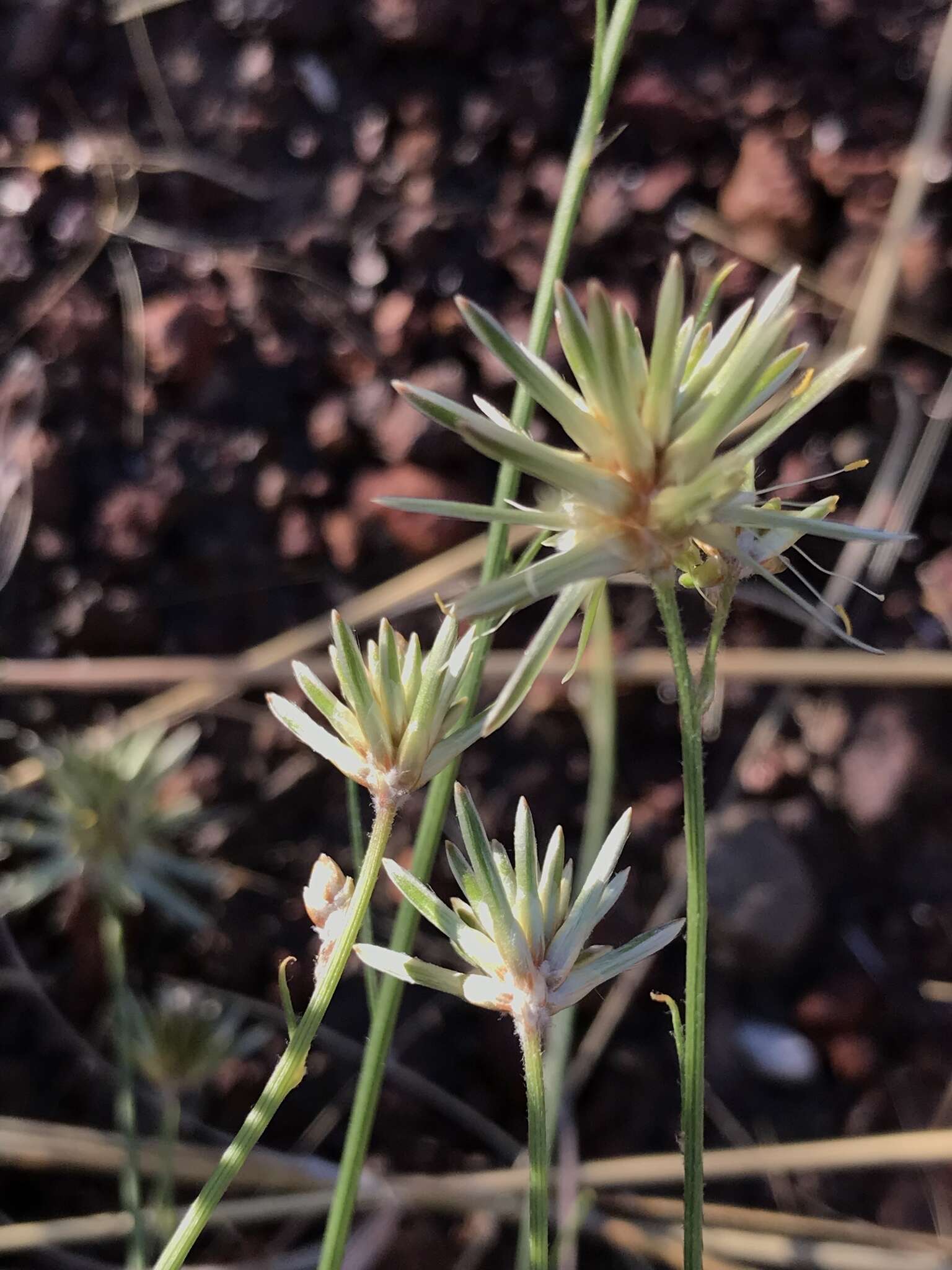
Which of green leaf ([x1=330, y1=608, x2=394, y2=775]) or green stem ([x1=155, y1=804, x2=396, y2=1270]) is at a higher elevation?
green leaf ([x1=330, y1=608, x2=394, y2=775])

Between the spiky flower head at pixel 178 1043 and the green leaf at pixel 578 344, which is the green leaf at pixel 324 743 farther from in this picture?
the spiky flower head at pixel 178 1043

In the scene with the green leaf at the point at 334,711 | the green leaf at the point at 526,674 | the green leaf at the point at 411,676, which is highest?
the green leaf at the point at 411,676

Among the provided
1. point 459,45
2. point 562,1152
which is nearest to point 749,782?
point 562,1152

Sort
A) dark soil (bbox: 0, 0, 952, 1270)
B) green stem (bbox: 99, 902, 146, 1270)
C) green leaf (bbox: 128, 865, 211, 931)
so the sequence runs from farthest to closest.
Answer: dark soil (bbox: 0, 0, 952, 1270) < green leaf (bbox: 128, 865, 211, 931) < green stem (bbox: 99, 902, 146, 1270)

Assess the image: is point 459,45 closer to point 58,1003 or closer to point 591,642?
point 591,642

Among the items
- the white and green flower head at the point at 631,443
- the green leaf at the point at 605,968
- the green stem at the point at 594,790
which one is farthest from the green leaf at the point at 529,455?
the green stem at the point at 594,790

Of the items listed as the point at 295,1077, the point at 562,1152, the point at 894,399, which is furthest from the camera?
the point at 894,399

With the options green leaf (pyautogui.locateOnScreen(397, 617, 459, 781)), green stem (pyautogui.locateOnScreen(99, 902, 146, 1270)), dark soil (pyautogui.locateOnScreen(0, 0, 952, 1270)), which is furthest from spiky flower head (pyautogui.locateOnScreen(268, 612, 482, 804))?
dark soil (pyautogui.locateOnScreen(0, 0, 952, 1270))

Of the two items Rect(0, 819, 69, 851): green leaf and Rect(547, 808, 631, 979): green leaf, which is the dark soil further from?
Rect(547, 808, 631, 979): green leaf
